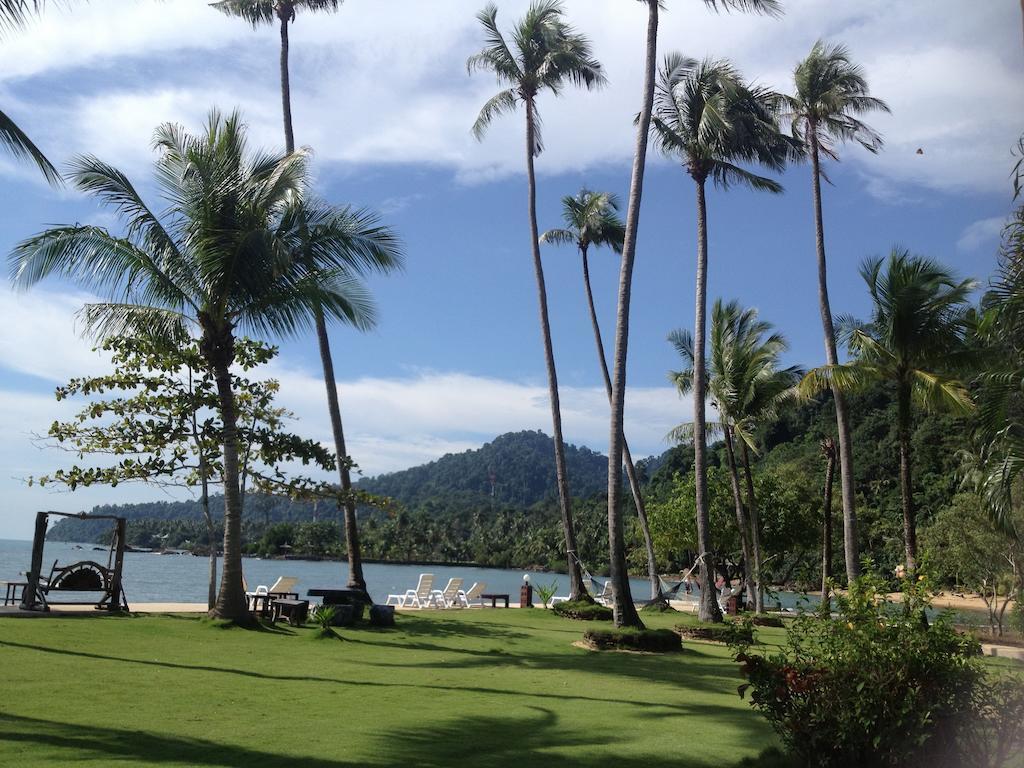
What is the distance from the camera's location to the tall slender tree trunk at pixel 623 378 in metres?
16.1

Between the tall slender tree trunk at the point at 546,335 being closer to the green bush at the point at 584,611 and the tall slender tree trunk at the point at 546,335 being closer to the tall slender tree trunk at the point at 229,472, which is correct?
the green bush at the point at 584,611

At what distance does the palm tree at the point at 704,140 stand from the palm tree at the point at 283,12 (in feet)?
31.6

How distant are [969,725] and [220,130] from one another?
46.6ft

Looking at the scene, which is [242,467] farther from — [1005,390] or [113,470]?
[1005,390]

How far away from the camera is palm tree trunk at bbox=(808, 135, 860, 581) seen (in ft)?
63.8

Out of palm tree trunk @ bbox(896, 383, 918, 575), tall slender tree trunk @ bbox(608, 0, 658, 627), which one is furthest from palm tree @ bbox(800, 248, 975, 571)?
tall slender tree trunk @ bbox(608, 0, 658, 627)

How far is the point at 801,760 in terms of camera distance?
6.17 meters

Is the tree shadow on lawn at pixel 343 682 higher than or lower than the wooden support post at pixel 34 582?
lower

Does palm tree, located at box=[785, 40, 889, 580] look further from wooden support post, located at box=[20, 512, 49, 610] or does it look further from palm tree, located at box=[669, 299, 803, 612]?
wooden support post, located at box=[20, 512, 49, 610]

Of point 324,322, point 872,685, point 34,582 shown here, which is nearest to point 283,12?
point 324,322

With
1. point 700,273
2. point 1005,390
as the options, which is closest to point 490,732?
point 1005,390

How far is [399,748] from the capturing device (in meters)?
6.73

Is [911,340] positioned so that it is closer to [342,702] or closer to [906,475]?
[906,475]

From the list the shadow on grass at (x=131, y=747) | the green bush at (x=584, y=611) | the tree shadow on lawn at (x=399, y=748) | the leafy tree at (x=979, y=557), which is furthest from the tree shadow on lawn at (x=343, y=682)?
the leafy tree at (x=979, y=557)
